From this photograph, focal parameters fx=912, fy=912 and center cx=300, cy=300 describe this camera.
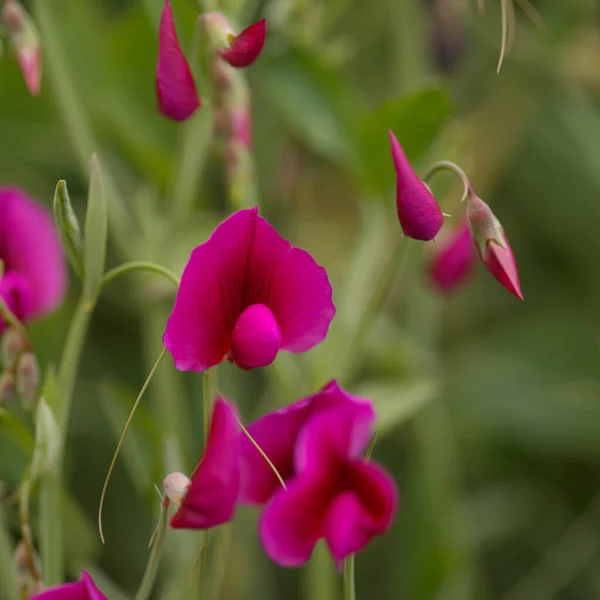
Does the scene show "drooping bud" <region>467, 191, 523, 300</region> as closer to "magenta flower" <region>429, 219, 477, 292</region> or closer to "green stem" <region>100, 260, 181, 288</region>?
"green stem" <region>100, 260, 181, 288</region>

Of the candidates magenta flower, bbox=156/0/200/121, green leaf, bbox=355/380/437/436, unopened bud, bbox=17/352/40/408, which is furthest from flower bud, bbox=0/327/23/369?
green leaf, bbox=355/380/437/436

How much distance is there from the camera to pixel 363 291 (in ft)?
2.17

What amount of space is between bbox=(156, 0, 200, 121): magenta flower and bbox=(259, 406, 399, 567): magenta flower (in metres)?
0.13

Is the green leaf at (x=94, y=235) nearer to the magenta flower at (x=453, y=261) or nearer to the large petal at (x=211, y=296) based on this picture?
the large petal at (x=211, y=296)

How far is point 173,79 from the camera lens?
0.35m

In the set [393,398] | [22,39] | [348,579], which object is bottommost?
[393,398]

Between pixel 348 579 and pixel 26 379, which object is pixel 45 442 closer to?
pixel 26 379

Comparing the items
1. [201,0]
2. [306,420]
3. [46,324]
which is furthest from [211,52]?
[46,324]

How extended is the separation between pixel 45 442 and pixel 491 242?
0.63 ft

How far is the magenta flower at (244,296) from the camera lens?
313mm

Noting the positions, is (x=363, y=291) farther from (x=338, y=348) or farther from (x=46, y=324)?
(x=46, y=324)

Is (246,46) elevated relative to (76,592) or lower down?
elevated

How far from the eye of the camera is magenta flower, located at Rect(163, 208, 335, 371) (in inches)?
12.3

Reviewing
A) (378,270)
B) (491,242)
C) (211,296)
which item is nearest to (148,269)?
(211,296)
